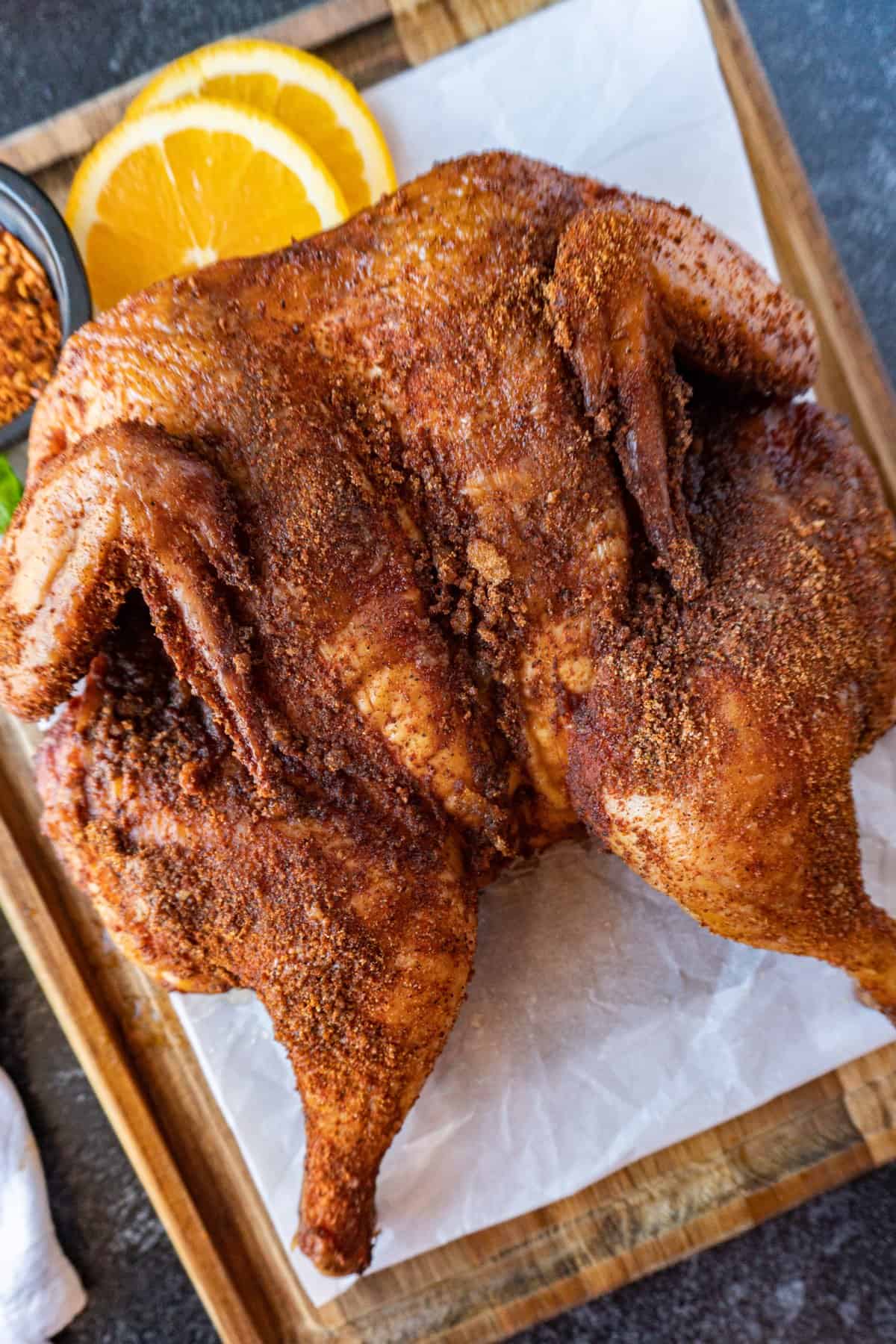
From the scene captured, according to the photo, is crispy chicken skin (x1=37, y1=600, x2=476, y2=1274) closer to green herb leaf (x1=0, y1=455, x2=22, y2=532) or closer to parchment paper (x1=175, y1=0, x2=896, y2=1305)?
parchment paper (x1=175, y1=0, x2=896, y2=1305)

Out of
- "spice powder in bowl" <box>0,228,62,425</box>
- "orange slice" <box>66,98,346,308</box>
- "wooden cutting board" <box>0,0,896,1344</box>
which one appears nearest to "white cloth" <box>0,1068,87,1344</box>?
"wooden cutting board" <box>0,0,896,1344</box>

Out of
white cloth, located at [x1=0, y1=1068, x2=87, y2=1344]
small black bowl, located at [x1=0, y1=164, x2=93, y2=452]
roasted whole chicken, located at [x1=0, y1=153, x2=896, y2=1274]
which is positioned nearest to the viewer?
roasted whole chicken, located at [x1=0, y1=153, x2=896, y2=1274]

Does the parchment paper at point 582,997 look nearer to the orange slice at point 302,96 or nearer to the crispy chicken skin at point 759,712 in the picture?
the orange slice at point 302,96

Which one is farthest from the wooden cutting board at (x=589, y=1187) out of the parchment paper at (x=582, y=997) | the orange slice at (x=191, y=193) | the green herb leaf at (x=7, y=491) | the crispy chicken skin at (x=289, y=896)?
the green herb leaf at (x=7, y=491)

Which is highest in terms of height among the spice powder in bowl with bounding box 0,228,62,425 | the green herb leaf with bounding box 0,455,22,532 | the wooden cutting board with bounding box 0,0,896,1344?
the spice powder in bowl with bounding box 0,228,62,425

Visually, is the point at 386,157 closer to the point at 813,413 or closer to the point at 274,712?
the point at 813,413

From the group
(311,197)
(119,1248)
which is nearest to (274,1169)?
(119,1248)

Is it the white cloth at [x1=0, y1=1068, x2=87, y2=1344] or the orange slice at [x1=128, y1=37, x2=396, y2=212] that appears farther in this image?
the white cloth at [x1=0, y1=1068, x2=87, y2=1344]
